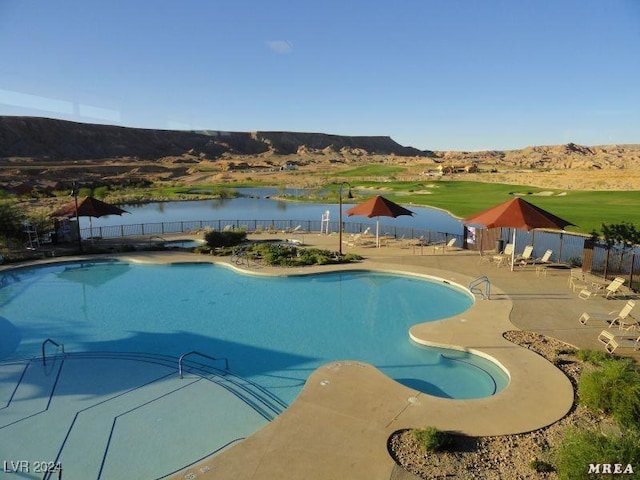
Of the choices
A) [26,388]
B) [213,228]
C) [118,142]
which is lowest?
[26,388]

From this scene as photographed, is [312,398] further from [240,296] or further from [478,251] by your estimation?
[478,251]

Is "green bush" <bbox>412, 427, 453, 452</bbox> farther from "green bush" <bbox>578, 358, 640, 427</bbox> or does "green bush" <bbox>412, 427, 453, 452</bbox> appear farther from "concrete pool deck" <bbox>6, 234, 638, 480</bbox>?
"green bush" <bbox>578, 358, 640, 427</bbox>

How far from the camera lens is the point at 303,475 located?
541 cm

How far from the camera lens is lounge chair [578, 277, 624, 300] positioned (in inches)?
472

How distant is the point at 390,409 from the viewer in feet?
22.7

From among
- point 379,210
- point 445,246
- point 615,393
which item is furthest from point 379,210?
point 615,393

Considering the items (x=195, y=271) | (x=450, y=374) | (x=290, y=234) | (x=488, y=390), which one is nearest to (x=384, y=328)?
(x=450, y=374)

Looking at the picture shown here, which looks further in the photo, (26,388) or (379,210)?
(379,210)

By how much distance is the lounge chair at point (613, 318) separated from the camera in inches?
387

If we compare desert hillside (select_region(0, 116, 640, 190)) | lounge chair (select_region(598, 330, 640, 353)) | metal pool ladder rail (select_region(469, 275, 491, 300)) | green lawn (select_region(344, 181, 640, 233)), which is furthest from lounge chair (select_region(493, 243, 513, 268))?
desert hillside (select_region(0, 116, 640, 190))

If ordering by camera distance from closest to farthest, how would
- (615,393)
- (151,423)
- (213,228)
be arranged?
(615,393) → (151,423) → (213,228)

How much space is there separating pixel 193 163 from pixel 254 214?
75.7 m

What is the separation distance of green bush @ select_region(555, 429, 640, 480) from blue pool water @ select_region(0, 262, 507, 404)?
317 centimetres

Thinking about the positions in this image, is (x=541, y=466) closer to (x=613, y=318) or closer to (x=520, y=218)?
(x=613, y=318)
